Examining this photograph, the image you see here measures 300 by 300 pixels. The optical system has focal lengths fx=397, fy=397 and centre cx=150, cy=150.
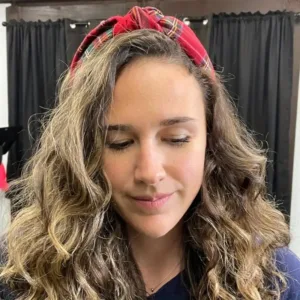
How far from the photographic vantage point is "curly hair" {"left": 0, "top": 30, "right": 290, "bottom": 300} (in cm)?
81

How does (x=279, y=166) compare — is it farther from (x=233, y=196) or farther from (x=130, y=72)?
(x=130, y=72)

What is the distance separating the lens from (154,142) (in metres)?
0.77

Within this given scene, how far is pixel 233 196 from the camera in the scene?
37.7 inches

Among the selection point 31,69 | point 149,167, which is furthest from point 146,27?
point 31,69

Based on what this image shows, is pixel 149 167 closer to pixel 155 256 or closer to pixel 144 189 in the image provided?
pixel 144 189

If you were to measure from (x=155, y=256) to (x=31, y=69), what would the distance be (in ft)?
6.87

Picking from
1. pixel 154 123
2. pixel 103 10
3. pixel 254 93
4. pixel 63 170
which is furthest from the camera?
pixel 103 10

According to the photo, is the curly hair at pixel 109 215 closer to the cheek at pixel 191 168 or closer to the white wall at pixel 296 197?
the cheek at pixel 191 168

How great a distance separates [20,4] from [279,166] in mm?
2058

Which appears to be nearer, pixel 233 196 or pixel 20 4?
pixel 233 196

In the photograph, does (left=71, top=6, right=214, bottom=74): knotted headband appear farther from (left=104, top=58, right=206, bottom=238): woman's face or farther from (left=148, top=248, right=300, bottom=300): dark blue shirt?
(left=148, top=248, right=300, bottom=300): dark blue shirt

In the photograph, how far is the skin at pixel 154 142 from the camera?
29.8 inches

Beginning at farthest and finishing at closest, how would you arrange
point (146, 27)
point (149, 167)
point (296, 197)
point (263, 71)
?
point (296, 197) < point (263, 71) < point (146, 27) < point (149, 167)

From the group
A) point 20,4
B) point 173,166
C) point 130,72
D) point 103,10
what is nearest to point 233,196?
point 173,166
